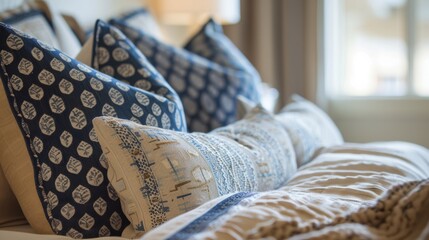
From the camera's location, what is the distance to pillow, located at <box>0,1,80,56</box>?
66.9 inches

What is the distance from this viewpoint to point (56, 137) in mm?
1214

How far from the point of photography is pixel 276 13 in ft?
11.9

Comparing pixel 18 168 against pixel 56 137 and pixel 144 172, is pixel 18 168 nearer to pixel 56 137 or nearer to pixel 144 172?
pixel 56 137

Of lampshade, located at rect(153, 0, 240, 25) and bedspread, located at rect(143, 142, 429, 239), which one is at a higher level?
lampshade, located at rect(153, 0, 240, 25)

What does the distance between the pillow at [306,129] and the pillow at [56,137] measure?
593 mm

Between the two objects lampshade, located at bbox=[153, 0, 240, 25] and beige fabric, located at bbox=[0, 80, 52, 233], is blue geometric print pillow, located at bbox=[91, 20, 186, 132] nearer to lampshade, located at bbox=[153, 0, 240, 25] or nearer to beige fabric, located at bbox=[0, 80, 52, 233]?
beige fabric, located at bbox=[0, 80, 52, 233]

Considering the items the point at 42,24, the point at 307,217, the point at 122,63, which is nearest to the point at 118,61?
the point at 122,63

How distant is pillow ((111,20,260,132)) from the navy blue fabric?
951 mm

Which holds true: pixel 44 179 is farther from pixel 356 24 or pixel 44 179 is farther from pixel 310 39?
pixel 356 24

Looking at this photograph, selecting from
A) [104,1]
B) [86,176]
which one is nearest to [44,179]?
[86,176]

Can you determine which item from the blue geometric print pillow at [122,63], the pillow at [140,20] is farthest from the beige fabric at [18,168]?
the pillow at [140,20]

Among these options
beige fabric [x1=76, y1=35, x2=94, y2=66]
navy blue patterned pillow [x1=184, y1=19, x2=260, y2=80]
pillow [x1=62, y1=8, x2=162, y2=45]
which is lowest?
navy blue patterned pillow [x1=184, y1=19, x2=260, y2=80]

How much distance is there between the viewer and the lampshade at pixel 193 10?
3.06 m

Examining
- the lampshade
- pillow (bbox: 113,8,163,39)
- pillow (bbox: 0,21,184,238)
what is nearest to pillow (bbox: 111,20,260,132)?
pillow (bbox: 113,8,163,39)
